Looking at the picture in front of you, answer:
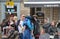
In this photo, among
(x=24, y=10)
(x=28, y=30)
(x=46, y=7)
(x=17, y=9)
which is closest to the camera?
(x=28, y=30)

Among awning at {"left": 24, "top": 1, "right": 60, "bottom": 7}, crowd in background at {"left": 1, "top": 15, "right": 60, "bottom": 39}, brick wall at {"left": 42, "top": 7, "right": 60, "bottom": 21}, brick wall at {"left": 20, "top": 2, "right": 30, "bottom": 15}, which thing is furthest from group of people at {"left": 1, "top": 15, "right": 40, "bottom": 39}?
brick wall at {"left": 42, "top": 7, "right": 60, "bottom": 21}

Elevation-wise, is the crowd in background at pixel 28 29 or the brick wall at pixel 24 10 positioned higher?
the crowd in background at pixel 28 29

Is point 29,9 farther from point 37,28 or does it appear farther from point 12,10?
point 37,28

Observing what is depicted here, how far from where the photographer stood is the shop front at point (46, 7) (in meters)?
19.2

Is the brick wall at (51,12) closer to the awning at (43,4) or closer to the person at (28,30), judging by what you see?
the awning at (43,4)

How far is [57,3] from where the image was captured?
19.1m

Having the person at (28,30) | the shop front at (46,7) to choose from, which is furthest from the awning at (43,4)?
the person at (28,30)

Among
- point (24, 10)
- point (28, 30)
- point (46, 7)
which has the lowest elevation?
point (24, 10)

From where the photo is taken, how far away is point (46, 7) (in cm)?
1989

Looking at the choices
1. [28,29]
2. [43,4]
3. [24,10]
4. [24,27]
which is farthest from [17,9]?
[28,29]

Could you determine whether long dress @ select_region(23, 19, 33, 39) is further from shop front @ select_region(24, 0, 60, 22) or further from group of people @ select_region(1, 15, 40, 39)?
shop front @ select_region(24, 0, 60, 22)

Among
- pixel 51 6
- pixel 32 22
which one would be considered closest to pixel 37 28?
pixel 32 22

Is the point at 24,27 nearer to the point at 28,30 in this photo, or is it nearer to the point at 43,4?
the point at 28,30

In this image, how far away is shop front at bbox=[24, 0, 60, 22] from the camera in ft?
62.8
